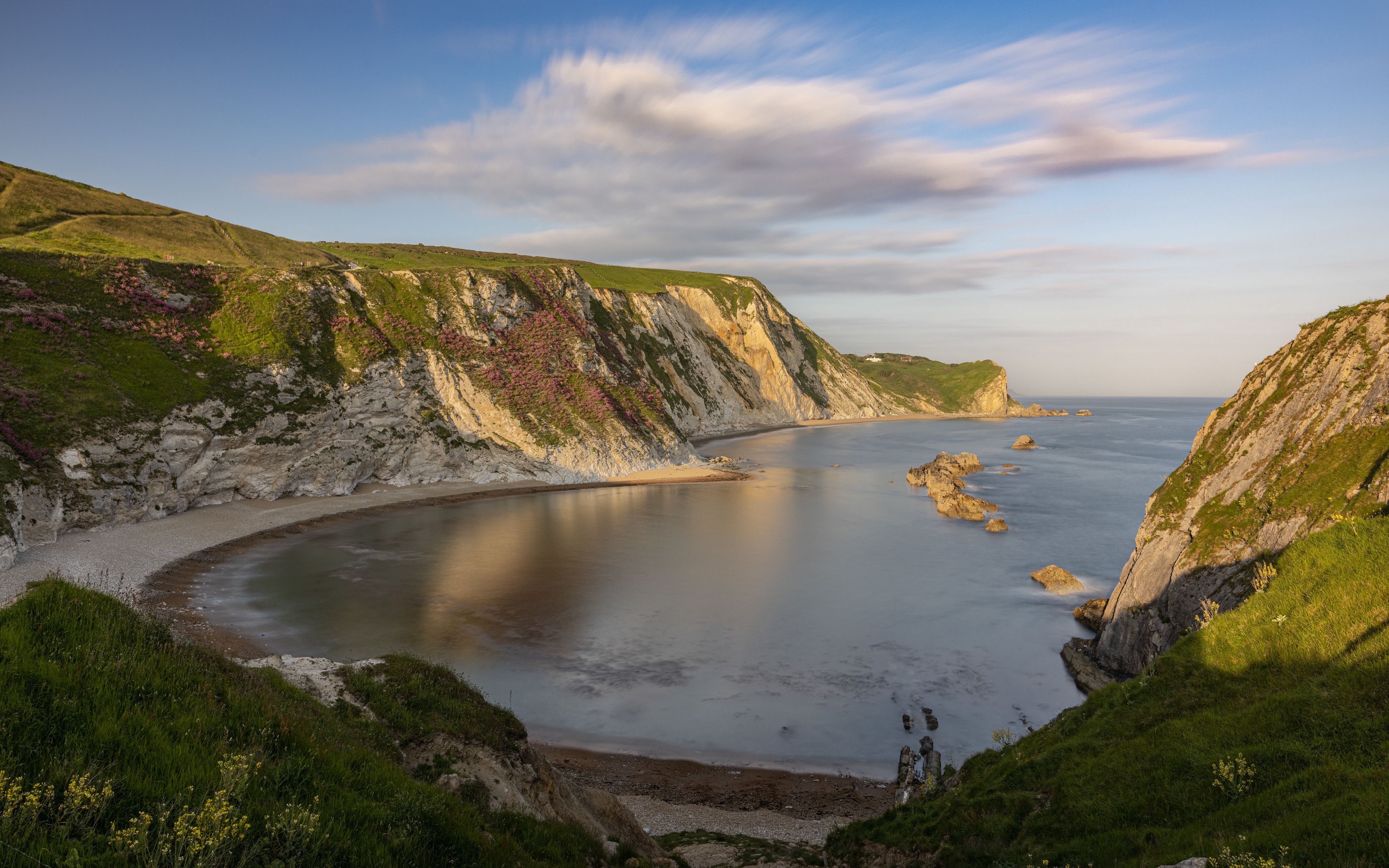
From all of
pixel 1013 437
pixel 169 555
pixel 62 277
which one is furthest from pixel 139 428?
pixel 1013 437

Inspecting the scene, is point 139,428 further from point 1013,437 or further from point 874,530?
point 1013,437

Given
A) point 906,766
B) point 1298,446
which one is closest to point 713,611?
point 906,766

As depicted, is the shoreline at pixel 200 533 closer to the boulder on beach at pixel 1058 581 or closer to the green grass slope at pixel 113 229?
the green grass slope at pixel 113 229

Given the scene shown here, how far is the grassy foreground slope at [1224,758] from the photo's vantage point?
7902mm

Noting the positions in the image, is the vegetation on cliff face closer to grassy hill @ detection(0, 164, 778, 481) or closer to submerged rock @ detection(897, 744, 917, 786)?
submerged rock @ detection(897, 744, 917, 786)

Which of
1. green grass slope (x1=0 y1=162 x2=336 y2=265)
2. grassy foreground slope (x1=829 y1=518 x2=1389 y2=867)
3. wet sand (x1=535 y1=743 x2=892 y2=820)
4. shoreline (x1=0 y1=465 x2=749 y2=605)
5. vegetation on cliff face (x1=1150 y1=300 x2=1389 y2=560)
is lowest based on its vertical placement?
wet sand (x1=535 y1=743 x2=892 y2=820)

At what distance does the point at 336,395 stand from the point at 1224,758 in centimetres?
6810

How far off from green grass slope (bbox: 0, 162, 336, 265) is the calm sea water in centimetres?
5531

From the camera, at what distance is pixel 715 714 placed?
80.1 ft

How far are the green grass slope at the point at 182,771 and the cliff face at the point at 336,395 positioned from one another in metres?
36.1

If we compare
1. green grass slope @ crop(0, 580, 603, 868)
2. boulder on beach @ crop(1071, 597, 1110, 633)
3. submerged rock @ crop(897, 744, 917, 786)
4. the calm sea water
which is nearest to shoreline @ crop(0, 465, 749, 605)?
the calm sea water

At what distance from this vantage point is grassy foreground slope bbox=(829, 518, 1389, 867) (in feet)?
25.9

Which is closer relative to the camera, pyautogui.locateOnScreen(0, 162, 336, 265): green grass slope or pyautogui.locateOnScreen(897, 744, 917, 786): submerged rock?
pyautogui.locateOnScreen(897, 744, 917, 786): submerged rock

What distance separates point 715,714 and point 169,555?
1402 inches
